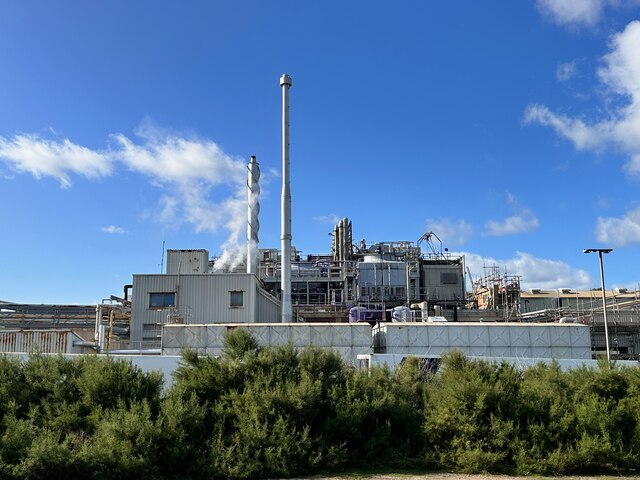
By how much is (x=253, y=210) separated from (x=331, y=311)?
1147 centimetres

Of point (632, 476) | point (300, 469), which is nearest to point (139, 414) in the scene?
point (300, 469)

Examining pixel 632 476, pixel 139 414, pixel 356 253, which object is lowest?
pixel 632 476

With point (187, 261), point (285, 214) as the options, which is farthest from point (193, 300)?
point (285, 214)

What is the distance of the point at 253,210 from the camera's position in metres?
52.3

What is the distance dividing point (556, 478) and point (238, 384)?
8.37m

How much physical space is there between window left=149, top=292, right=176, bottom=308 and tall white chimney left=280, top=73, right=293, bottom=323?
788 cm

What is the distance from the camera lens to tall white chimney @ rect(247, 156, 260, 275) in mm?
51031

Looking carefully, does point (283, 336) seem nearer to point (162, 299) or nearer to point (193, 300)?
point (193, 300)

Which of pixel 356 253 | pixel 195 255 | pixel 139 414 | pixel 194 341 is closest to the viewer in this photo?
pixel 139 414

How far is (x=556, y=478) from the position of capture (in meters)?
14.4

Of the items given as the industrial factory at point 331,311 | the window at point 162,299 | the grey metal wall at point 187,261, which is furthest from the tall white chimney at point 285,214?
the grey metal wall at point 187,261

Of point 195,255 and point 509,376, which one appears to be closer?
point 509,376

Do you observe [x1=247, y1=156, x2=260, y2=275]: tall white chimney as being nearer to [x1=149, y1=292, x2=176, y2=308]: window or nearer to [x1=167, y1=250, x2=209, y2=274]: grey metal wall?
[x1=167, y1=250, x2=209, y2=274]: grey metal wall

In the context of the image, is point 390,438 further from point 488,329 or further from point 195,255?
point 195,255
